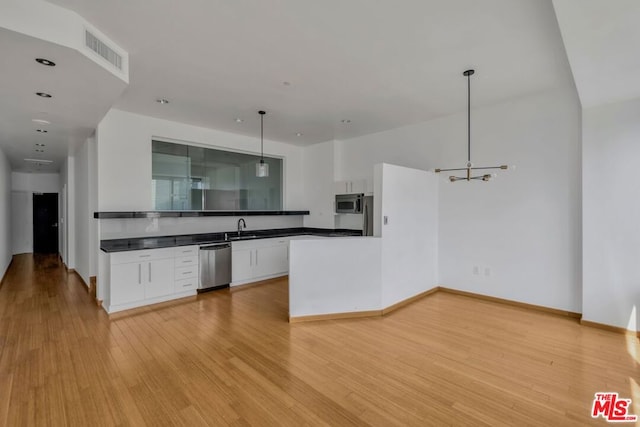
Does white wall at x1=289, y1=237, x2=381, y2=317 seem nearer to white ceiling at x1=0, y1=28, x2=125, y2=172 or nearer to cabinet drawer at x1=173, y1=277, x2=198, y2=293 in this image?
cabinet drawer at x1=173, y1=277, x2=198, y2=293

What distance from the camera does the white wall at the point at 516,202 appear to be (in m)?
3.89

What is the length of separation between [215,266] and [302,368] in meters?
3.02

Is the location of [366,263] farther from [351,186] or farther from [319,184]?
[319,184]

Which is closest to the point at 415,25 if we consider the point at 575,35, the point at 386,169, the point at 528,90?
the point at 575,35

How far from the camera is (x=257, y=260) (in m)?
5.73

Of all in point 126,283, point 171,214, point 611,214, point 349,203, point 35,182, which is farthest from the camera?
point 35,182

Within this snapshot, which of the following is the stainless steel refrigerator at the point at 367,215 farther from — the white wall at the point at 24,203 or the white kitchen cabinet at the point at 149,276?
the white wall at the point at 24,203

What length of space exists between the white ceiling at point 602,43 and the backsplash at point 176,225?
560 centimetres

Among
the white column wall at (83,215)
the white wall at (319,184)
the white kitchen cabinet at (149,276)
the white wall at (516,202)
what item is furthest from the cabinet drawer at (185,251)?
the white wall at (516,202)

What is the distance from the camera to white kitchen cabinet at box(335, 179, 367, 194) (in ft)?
19.6

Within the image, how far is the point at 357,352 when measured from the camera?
117 inches

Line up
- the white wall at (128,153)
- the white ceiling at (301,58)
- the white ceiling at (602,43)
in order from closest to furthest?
the white ceiling at (602,43)
the white ceiling at (301,58)
the white wall at (128,153)

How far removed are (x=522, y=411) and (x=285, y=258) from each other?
4644 mm

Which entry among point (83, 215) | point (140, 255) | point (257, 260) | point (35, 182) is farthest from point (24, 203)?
point (257, 260)
